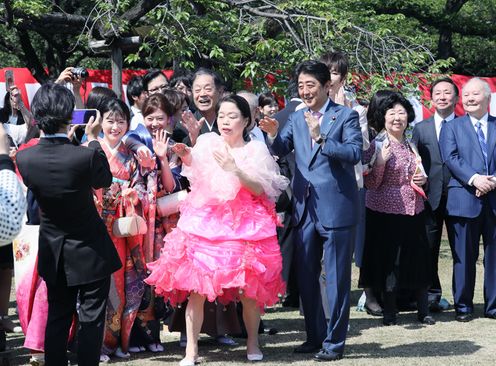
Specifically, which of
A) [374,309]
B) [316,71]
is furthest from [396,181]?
[316,71]

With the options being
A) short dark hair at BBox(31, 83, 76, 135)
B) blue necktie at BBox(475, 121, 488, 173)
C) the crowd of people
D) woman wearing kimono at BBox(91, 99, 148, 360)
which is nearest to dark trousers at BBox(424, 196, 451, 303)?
blue necktie at BBox(475, 121, 488, 173)

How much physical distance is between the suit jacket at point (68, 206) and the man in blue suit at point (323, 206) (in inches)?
55.9

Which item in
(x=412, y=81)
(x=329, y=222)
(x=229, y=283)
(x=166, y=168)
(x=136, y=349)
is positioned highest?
(x=412, y=81)

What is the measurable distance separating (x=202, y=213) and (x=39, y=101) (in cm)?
136

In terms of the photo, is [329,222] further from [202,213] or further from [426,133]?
[426,133]

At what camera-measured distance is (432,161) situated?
Answer: 7.21 meters

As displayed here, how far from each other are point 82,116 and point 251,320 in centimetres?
172

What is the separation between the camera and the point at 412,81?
8.78m

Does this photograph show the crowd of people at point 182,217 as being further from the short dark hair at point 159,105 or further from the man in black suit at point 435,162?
the man in black suit at point 435,162

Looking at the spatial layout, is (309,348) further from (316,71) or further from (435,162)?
(435,162)

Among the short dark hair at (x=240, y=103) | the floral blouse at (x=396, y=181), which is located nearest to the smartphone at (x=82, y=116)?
the short dark hair at (x=240, y=103)

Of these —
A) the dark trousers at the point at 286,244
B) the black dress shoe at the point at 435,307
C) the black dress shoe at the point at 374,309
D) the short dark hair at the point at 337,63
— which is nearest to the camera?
the short dark hair at the point at 337,63

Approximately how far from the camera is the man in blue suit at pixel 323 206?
17.8 feet

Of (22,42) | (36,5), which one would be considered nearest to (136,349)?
(36,5)
